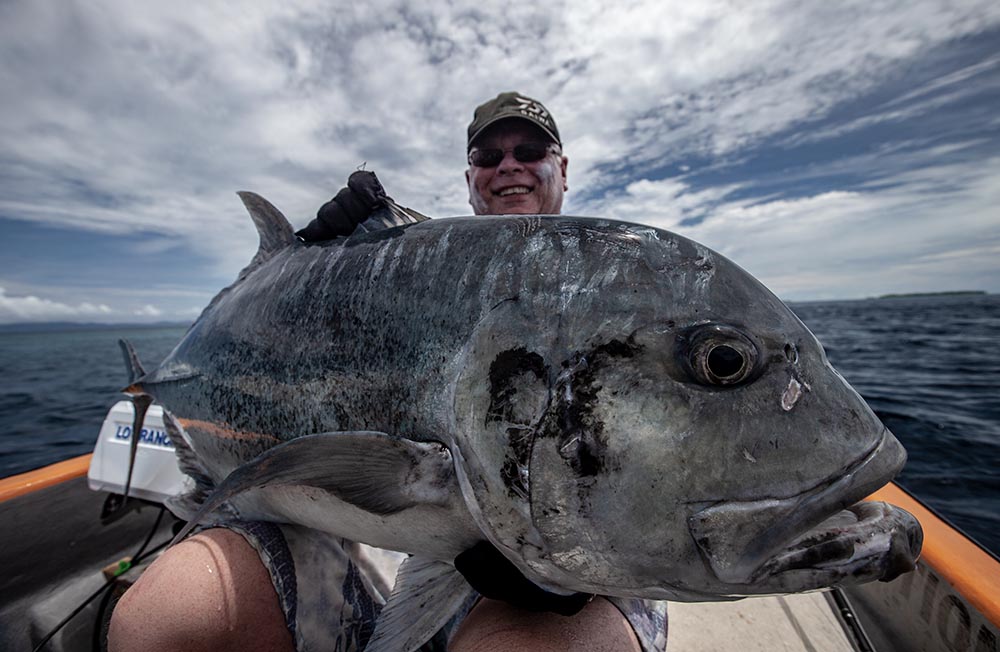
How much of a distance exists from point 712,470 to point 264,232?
7.98 ft

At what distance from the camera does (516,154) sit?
352cm

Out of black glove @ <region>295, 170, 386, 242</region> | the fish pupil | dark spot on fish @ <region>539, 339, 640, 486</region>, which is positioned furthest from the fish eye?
black glove @ <region>295, 170, 386, 242</region>

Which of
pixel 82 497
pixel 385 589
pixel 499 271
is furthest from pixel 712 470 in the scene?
pixel 82 497

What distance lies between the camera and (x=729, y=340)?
1136mm

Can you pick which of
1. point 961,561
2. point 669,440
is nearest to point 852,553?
point 669,440

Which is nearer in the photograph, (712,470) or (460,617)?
(712,470)

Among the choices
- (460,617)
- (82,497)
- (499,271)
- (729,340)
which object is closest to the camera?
(729,340)

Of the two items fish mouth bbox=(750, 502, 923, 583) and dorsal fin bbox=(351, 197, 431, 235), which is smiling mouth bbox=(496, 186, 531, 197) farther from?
fish mouth bbox=(750, 502, 923, 583)

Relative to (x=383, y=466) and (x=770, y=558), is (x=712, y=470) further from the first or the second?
(x=383, y=466)

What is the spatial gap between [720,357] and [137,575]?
3.77 m

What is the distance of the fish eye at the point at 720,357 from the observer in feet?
3.66

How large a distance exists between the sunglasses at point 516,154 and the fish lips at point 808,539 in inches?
116

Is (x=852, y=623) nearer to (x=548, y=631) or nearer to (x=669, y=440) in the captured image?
(x=548, y=631)

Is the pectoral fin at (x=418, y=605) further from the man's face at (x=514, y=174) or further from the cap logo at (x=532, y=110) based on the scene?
the cap logo at (x=532, y=110)
